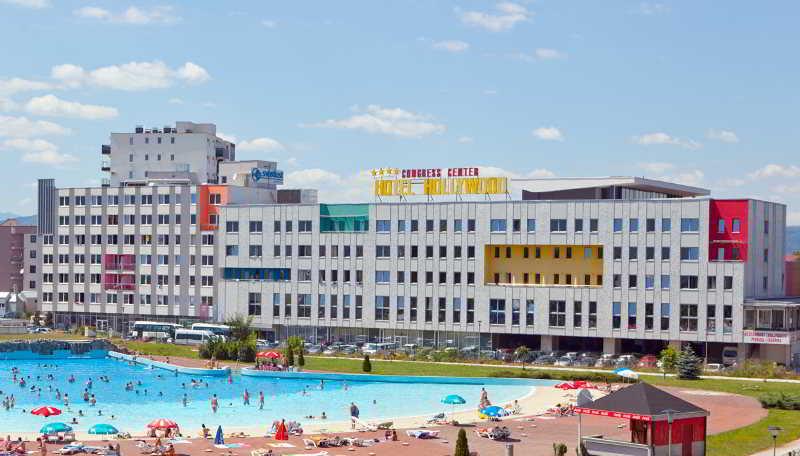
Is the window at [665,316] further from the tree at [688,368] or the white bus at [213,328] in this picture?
the white bus at [213,328]

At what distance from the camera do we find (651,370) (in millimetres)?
98938

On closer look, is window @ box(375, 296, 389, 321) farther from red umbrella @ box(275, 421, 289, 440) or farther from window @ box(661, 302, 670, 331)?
red umbrella @ box(275, 421, 289, 440)

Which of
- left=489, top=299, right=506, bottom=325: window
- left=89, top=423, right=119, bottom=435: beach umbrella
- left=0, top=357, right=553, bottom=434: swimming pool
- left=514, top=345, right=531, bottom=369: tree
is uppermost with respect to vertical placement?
left=489, top=299, right=506, bottom=325: window

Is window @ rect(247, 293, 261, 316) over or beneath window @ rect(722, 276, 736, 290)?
beneath

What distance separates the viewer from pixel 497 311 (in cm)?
11688

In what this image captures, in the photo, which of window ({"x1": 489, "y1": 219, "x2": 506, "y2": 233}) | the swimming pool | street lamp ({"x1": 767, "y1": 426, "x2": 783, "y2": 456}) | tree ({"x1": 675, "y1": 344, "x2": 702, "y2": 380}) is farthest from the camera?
window ({"x1": 489, "y1": 219, "x2": 506, "y2": 233})

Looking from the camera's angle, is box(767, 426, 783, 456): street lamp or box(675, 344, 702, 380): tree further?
box(675, 344, 702, 380): tree

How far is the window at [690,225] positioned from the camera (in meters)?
107

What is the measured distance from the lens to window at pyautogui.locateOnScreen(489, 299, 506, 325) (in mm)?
116500

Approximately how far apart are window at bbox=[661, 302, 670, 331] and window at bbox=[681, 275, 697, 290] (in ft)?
7.94

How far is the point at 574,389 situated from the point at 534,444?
27.0 meters

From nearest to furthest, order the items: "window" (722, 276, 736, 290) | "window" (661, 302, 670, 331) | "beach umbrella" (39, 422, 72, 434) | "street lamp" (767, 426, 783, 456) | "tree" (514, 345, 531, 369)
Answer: "street lamp" (767, 426, 783, 456)
"beach umbrella" (39, 422, 72, 434)
"window" (722, 276, 736, 290)
"window" (661, 302, 670, 331)
"tree" (514, 345, 531, 369)

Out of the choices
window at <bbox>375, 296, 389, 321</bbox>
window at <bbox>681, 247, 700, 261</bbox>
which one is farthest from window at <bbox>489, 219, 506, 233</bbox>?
window at <bbox>681, 247, 700, 261</bbox>

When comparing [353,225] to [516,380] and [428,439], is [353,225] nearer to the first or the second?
[516,380]
